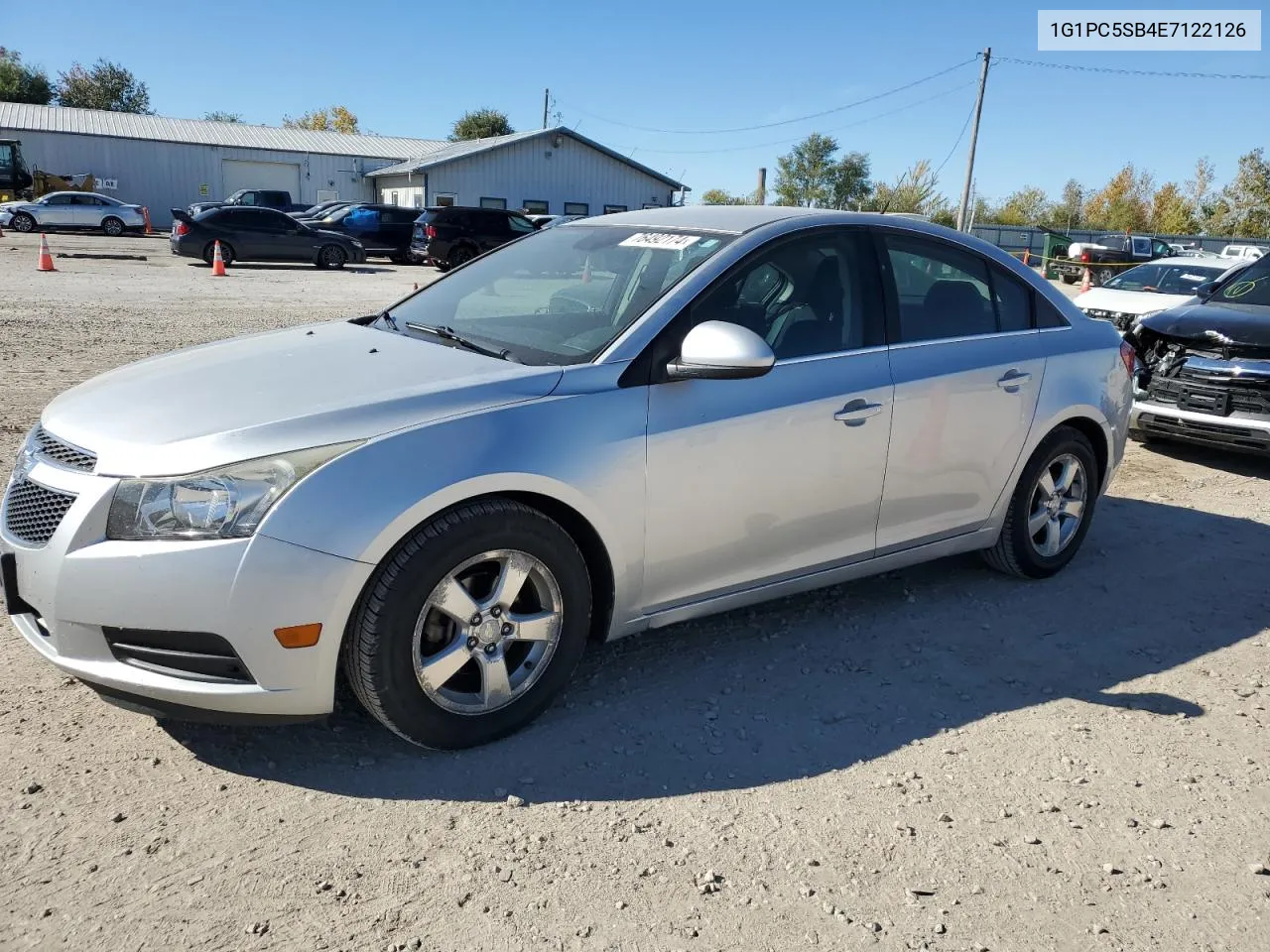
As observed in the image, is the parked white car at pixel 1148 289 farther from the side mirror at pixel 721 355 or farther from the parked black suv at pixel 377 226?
the parked black suv at pixel 377 226

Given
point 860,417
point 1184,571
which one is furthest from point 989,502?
point 1184,571

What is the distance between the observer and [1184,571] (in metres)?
5.25

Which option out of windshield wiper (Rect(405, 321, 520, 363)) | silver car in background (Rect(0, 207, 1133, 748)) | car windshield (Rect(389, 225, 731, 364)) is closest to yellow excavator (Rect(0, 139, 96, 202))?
car windshield (Rect(389, 225, 731, 364))

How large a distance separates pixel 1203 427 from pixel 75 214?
3387 cm

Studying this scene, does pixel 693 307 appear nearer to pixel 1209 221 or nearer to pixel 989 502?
pixel 989 502

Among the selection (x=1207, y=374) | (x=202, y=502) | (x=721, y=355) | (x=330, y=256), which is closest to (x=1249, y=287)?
(x=1207, y=374)

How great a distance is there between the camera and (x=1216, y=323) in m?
7.58

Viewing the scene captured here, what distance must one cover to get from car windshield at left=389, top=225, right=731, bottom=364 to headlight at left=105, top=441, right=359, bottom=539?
40.8 inches

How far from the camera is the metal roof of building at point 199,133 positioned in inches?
1720

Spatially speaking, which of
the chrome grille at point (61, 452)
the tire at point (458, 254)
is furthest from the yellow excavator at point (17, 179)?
the chrome grille at point (61, 452)

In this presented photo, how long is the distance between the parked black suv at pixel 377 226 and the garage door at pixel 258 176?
62.9 feet

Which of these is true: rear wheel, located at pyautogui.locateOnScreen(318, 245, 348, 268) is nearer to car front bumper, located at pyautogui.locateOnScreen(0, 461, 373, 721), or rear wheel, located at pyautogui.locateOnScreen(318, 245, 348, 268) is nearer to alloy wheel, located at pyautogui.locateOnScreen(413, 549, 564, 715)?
car front bumper, located at pyautogui.locateOnScreen(0, 461, 373, 721)

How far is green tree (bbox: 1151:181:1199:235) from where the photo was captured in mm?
68812

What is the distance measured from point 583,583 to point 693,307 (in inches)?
41.3
